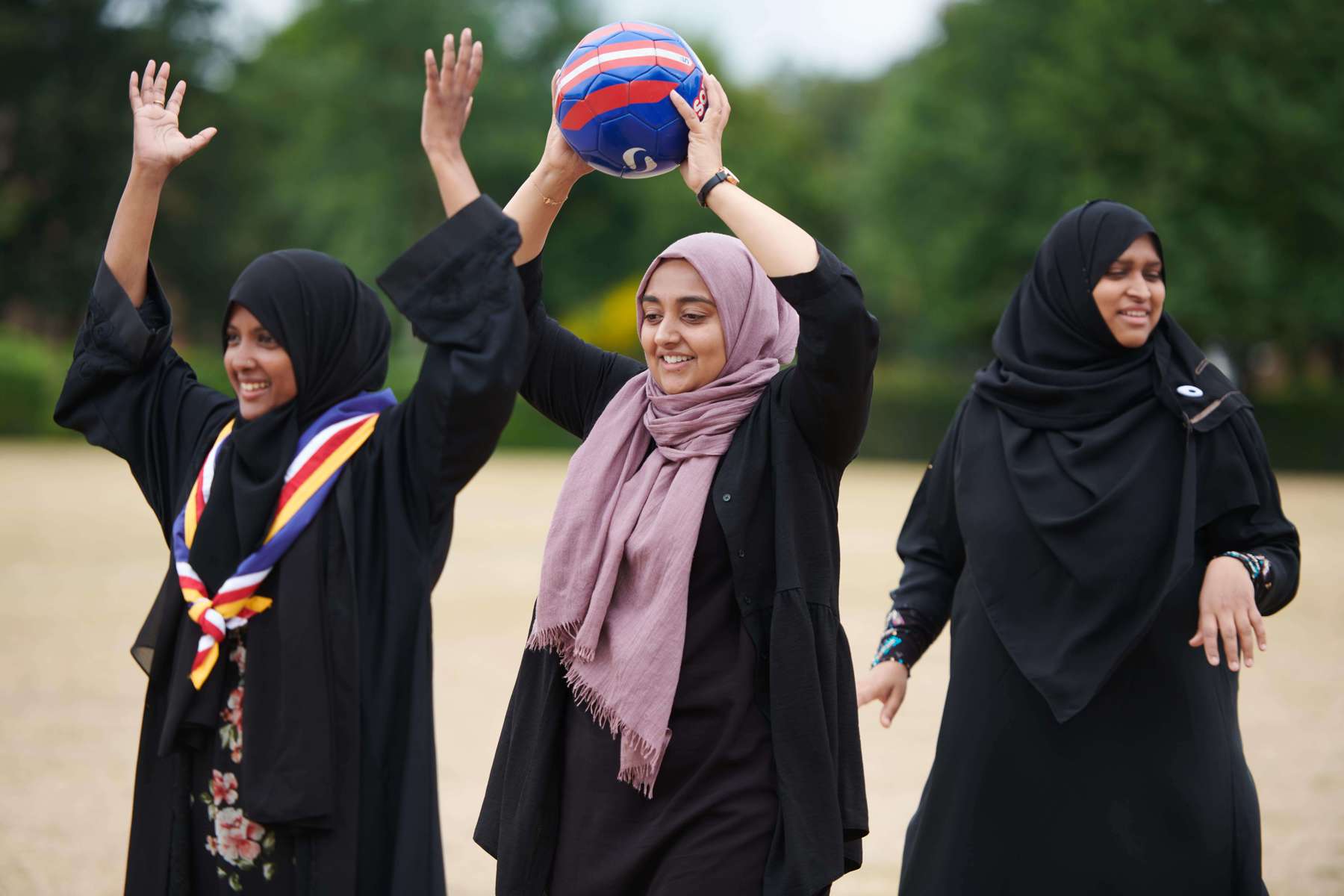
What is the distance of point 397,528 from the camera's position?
3.18 meters

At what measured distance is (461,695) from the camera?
9.09 m

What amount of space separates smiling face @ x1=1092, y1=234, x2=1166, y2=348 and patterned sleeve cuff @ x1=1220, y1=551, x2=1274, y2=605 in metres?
0.68

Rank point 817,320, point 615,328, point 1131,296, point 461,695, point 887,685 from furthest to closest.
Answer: point 615,328, point 461,695, point 887,685, point 1131,296, point 817,320

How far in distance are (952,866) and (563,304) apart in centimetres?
4864

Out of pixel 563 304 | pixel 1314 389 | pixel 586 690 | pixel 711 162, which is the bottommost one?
pixel 586 690

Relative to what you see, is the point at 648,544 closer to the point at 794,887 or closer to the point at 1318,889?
the point at 794,887

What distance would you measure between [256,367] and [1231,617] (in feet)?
8.29

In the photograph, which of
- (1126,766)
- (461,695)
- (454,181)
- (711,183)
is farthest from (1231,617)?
(461,695)

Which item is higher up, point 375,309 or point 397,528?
point 375,309

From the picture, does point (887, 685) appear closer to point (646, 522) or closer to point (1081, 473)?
point (1081, 473)

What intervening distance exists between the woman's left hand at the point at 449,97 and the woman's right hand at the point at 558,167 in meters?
0.49

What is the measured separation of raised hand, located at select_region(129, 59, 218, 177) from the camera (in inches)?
135

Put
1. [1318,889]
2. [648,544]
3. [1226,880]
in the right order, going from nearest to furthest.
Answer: [648,544] < [1226,880] < [1318,889]

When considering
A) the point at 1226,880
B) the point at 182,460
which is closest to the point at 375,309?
the point at 182,460
